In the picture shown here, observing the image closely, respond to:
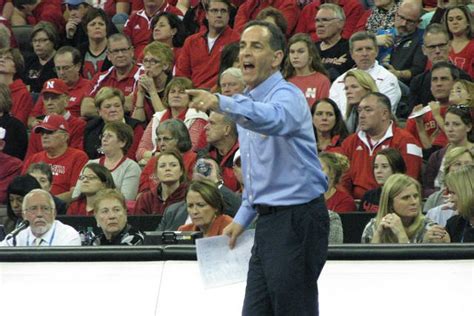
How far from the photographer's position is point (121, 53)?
12.9m

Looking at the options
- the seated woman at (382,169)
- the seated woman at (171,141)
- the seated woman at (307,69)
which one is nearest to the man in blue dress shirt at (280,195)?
the seated woman at (382,169)

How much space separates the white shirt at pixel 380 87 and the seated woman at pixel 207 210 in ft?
7.90

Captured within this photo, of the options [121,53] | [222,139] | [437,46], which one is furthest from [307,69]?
[121,53]

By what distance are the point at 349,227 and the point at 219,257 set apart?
10.4ft

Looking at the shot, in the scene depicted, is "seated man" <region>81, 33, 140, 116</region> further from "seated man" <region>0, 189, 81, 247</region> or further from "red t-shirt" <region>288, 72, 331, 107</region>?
"seated man" <region>0, 189, 81, 247</region>

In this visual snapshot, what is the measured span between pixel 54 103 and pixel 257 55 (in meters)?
6.92

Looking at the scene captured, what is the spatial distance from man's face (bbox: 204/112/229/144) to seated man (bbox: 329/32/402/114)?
3.69ft

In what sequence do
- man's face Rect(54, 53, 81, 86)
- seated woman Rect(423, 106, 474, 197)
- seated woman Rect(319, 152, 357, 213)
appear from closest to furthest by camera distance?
seated woman Rect(319, 152, 357, 213)
seated woman Rect(423, 106, 474, 197)
man's face Rect(54, 53, 81, 86)

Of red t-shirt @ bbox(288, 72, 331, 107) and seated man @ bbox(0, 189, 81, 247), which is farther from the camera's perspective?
red t-shirt @ bbox(288, 72, 331, 107)

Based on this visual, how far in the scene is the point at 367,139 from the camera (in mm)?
10305

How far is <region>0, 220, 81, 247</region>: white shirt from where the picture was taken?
930cm

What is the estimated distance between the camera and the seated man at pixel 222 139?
34.4 ft

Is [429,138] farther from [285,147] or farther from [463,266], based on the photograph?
[285,147]

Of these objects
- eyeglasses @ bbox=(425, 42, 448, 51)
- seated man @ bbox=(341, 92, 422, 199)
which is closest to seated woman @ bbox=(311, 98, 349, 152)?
seated man @ bbox=(341, 92, 422, 199)
